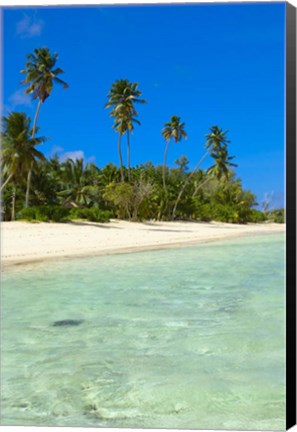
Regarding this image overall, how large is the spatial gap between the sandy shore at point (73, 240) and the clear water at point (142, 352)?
1.83 meters

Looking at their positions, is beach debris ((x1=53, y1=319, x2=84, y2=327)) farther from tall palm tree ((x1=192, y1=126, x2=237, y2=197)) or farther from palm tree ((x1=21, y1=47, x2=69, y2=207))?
tall palm tree ((x1=192, y1=126, x2=237, y2=197))

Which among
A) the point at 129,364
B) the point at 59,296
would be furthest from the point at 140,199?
the point at 129,364

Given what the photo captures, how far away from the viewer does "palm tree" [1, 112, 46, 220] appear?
15.2m

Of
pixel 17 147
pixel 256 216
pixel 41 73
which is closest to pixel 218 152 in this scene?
pixel 256 216

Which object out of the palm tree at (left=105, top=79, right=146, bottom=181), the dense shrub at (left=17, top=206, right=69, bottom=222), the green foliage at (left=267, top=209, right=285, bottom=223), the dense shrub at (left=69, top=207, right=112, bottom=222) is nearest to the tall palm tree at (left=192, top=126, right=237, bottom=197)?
the green foliage at (left=267, top=209, right=285, bottom=223)

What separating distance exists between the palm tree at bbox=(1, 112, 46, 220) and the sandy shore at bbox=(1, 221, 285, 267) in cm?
283

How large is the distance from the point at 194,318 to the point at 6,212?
452 inches

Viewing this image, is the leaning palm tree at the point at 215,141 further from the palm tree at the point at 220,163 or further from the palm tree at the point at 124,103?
the palm tree at the point at 124,103

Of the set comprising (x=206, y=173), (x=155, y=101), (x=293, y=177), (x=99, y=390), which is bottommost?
(x=99, y=390)

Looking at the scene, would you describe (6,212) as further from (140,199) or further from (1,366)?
(1,366)

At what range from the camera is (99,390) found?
2525 mm

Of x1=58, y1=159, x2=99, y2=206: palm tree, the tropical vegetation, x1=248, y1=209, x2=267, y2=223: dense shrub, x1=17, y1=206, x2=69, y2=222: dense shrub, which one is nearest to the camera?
x1=17, y1=206, x2=69, y2=222: dense shrub

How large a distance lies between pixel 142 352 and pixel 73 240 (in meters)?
7.89

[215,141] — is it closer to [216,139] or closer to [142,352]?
[216,139]
